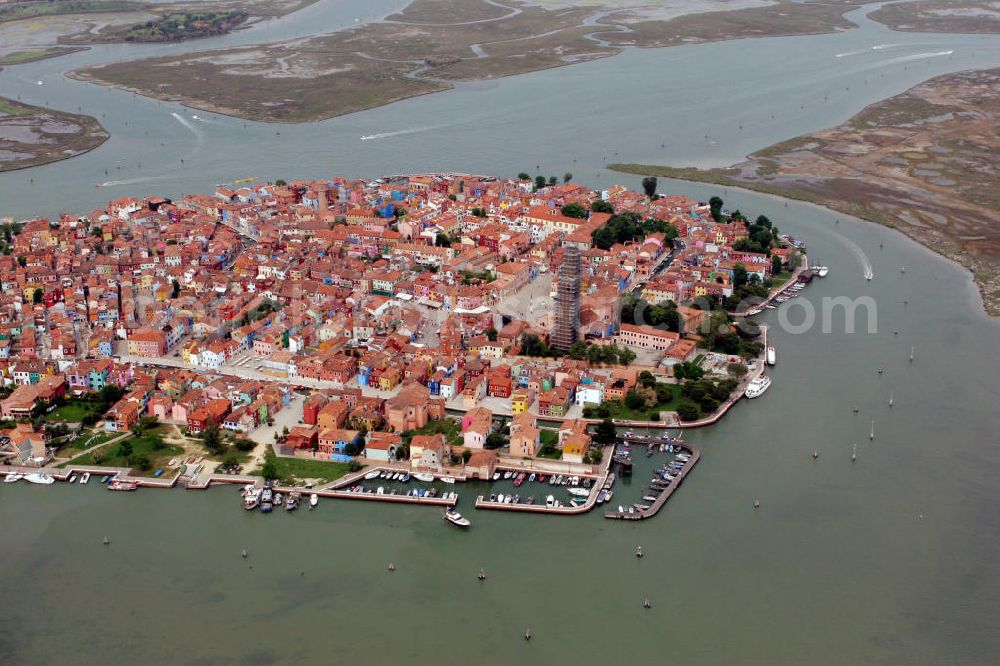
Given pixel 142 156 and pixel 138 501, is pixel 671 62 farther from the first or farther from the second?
pixel 138 501

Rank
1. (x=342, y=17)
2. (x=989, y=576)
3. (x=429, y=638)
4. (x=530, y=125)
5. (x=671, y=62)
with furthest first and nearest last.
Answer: (x=342, y=17)
(x=671, y=62)
(x=530, y=125)
(x=989, y=576)
(x=429, y=638)

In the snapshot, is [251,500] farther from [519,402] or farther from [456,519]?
[519,402]

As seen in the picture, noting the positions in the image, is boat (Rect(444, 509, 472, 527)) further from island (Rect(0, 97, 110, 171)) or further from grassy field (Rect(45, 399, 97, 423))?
island (Rect(0, 97, 110, 171))

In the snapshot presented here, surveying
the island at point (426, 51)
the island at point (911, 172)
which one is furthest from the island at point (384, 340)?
the island at point (426, 51)

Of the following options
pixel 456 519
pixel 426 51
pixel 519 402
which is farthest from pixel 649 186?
pixel 426 51

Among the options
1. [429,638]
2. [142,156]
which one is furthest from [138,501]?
[142,156]
